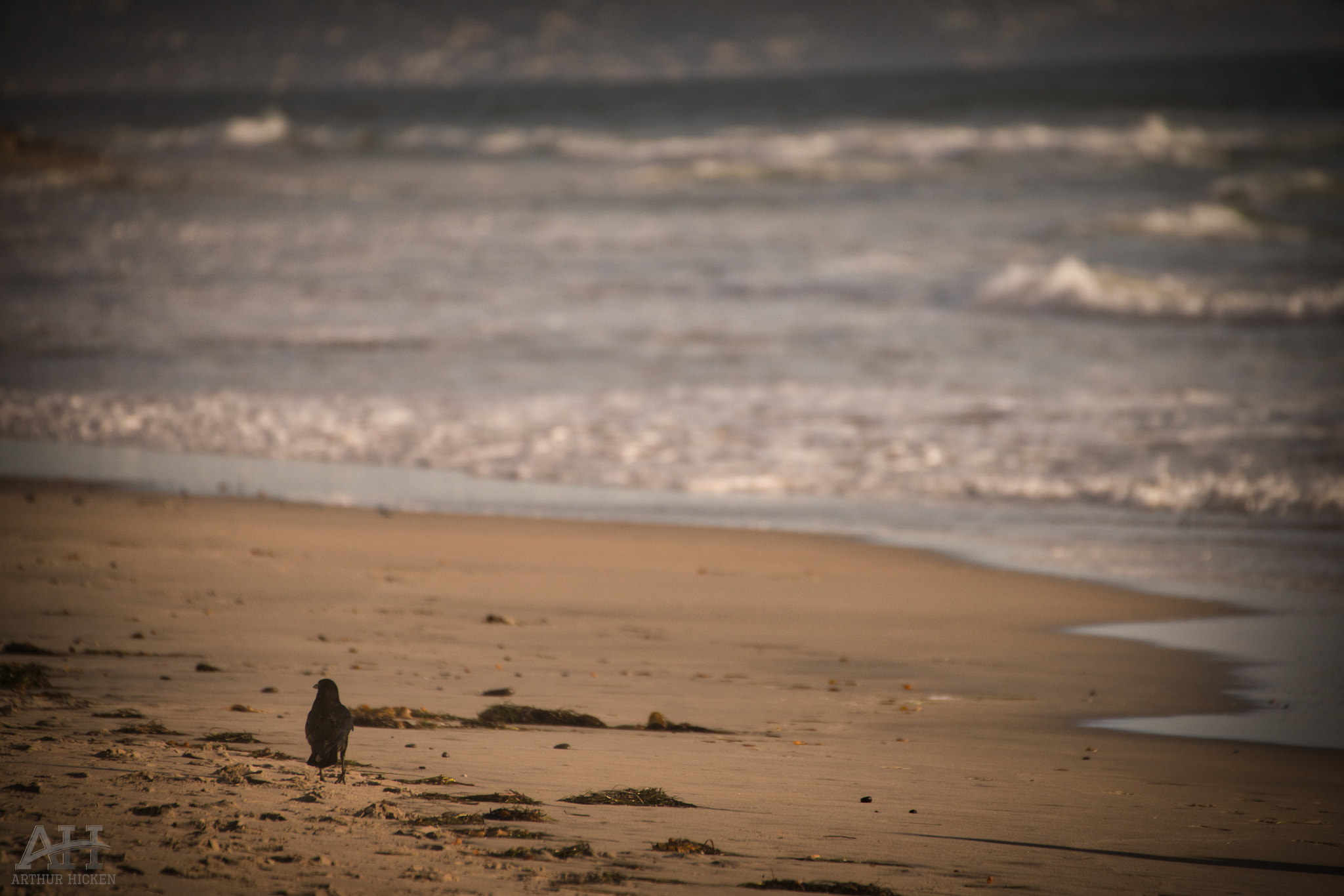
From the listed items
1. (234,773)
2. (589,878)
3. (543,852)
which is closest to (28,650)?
(234,773)

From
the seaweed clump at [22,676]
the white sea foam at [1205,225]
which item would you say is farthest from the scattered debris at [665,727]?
the white sea foam at [1205,225]

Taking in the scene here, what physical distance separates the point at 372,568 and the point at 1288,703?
4.44 m

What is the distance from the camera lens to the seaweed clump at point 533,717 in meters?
4.59

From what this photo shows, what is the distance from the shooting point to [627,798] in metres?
3.72

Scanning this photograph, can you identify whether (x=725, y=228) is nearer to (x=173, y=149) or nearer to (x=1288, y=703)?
(x=1288, y=703)

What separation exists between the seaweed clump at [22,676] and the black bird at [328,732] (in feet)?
5.07

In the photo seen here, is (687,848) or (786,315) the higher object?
(786,315)

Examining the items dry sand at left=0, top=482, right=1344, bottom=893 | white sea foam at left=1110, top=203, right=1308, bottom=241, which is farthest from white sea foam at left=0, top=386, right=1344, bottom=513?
white sea foam at left=1110, top=203, right=1308, bottom=241

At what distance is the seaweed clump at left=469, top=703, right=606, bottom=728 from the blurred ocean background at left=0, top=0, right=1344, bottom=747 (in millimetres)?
2776

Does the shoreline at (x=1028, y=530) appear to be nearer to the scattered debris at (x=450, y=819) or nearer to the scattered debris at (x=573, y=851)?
the scattered debris at (x=573, y=851)

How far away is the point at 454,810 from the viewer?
3475 mm

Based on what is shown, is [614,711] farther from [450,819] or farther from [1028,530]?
[1028,530]

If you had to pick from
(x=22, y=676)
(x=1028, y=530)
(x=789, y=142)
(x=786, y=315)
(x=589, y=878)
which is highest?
(x=789, y=142)

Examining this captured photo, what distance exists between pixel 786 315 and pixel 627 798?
12389mm
